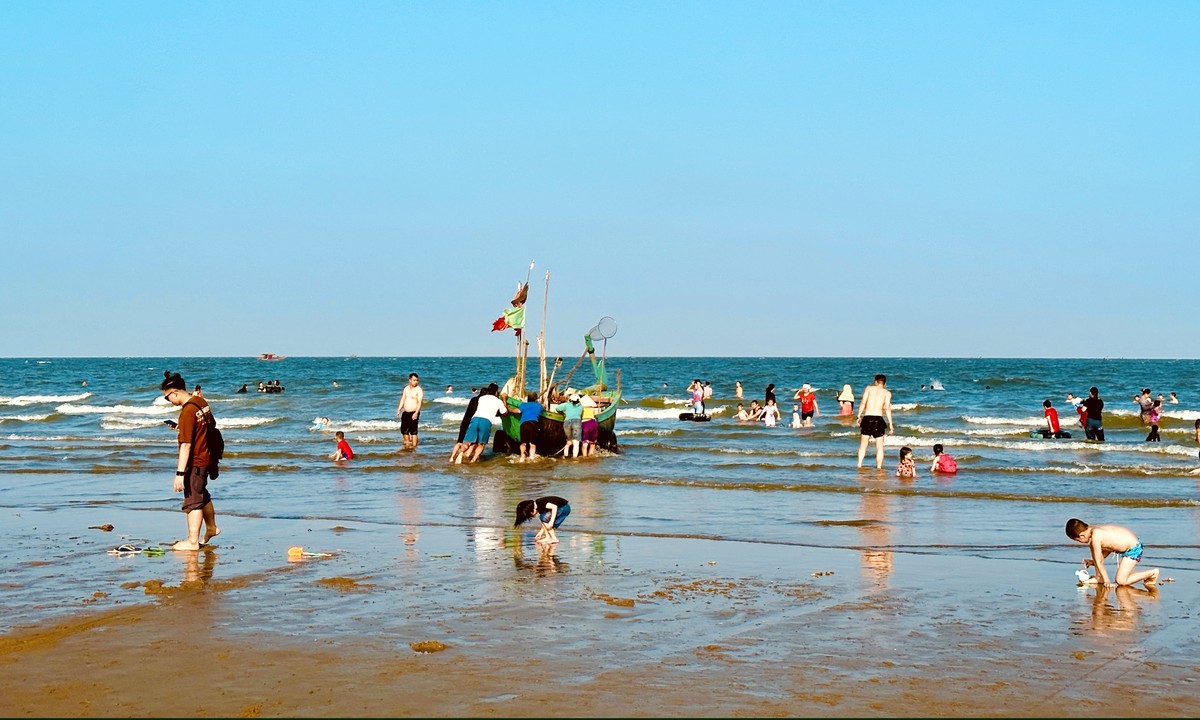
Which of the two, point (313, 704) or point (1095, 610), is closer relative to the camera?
point (313, 704)

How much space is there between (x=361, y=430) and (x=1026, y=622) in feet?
95.5

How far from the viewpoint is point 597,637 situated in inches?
294

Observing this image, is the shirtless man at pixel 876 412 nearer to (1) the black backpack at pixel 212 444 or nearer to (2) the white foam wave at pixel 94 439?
(1) the black backpack at pixel 212 444

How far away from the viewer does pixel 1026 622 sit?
812 centimetres

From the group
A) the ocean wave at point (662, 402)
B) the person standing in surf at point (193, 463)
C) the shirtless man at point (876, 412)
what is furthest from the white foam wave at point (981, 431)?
the person standing in surf at point (193, 463)

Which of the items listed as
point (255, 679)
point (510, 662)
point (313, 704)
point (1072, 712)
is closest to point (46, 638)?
point (255, 679)

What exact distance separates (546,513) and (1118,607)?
5.38m

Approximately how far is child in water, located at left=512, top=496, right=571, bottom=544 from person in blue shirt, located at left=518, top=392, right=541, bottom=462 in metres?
9.90

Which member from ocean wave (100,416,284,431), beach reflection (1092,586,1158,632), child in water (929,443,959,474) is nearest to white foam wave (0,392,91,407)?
ocean wave (100,416,284,431)

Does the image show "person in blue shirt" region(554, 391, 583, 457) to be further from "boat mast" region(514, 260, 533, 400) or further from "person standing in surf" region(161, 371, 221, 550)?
"person standing in surf" region(161, 371, 221, 550)

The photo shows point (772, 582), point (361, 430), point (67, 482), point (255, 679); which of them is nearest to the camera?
point (255, 679)

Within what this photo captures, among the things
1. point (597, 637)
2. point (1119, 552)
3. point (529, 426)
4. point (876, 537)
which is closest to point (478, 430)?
point (529, 426)

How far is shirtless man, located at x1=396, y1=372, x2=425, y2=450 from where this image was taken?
24.3 meters

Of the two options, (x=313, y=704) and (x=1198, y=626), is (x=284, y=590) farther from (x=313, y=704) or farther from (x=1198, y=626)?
(x=1198, y=626)
